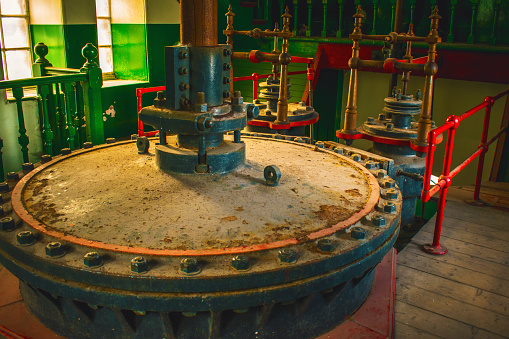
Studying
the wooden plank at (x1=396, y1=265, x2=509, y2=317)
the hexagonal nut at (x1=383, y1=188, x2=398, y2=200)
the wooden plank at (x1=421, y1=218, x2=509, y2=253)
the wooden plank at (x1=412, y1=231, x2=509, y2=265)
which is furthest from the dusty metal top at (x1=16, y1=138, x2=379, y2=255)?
the wooden plank at (x1=421, y1=218, x2=509, y2=253)

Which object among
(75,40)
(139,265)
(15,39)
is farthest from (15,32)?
(139,265)

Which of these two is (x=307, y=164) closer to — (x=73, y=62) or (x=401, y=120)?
(x=401, y=120)

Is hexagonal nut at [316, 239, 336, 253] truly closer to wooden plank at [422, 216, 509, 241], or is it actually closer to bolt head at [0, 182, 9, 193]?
bolt head at [0, 182, 9, 193]

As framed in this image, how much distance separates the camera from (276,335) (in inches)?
66.4

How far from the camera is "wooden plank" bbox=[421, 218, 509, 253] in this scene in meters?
3.24

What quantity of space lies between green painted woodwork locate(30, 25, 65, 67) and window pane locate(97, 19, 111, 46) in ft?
3.12

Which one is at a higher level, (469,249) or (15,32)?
(15,32)

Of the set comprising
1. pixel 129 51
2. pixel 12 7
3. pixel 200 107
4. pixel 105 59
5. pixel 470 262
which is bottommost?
pixel 470 262

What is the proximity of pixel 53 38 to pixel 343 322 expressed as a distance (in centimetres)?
540

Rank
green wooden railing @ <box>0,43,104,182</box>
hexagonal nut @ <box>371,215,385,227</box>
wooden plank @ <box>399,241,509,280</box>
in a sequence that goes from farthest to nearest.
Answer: green wooden railing @ <box>0,43,104,182</box>
wooden plank @ <box>399,241,509,280</box>
hexagonal nut @ <box>371,215,385,227</box>

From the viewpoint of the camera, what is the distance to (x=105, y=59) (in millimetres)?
6820

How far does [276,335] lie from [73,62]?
5230 mm

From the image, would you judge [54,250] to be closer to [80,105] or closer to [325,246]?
[325,246]

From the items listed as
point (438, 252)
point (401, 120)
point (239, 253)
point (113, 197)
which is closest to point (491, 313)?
point (438, 252)
